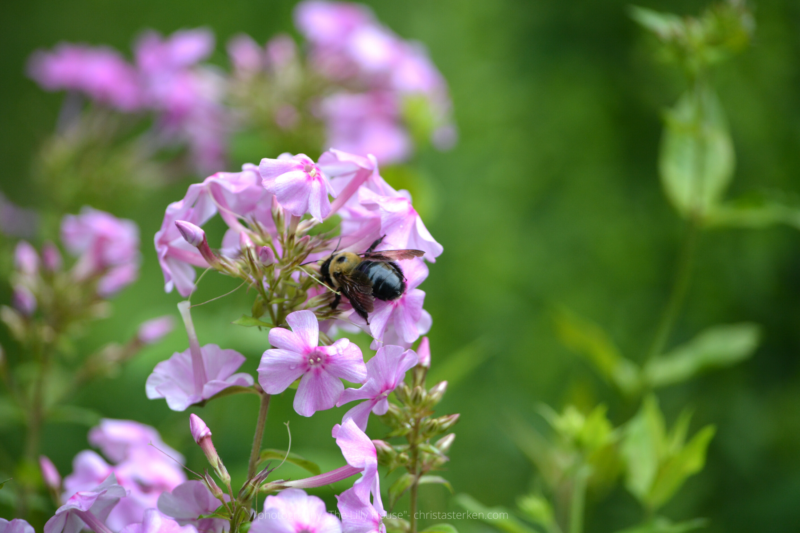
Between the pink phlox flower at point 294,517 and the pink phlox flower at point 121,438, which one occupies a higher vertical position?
the pink phlox flower at point 294,517

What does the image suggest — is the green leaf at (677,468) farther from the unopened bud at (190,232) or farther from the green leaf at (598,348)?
the unopened bud at (190,232)

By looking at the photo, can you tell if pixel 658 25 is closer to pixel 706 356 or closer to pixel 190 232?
pixel 706 356

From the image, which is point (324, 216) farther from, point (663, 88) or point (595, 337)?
point (663, 88)


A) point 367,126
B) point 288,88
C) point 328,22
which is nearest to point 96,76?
point 288,88

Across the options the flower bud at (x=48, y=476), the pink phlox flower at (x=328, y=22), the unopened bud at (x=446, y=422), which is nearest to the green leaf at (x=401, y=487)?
the unopened bud at (x=446, y=422)

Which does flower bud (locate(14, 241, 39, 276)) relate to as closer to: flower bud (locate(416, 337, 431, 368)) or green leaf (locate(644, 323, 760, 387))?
flower bud (locate(416, 337, 431, 368))

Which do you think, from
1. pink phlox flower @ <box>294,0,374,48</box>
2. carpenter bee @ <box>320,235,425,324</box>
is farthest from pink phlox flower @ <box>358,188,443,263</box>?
pink phlox flower @ <box>294,0,374,48</box>
